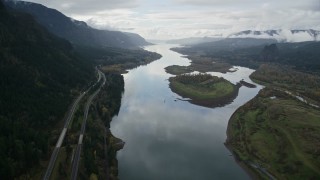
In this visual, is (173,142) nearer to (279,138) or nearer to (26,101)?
(279,138)

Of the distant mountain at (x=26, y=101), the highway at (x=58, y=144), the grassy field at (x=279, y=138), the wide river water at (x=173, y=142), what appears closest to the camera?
the highway at (x=58, y=144)

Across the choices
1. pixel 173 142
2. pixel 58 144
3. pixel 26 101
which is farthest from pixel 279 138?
pixel 26 101

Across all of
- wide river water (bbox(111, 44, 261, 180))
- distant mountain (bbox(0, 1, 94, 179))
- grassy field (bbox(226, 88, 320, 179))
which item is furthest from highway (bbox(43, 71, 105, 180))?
grassy field (bbox(226, 88, 320, 179))

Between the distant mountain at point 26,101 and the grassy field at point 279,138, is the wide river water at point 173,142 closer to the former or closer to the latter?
the grassy field at point 279,138

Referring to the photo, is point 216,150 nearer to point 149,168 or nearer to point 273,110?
point 149,168

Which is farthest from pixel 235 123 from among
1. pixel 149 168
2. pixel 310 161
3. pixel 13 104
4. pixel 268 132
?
pixel 13 104

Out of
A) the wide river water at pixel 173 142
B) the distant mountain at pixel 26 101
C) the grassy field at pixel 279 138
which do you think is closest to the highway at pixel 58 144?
the distant mountain at pixel 26 101
